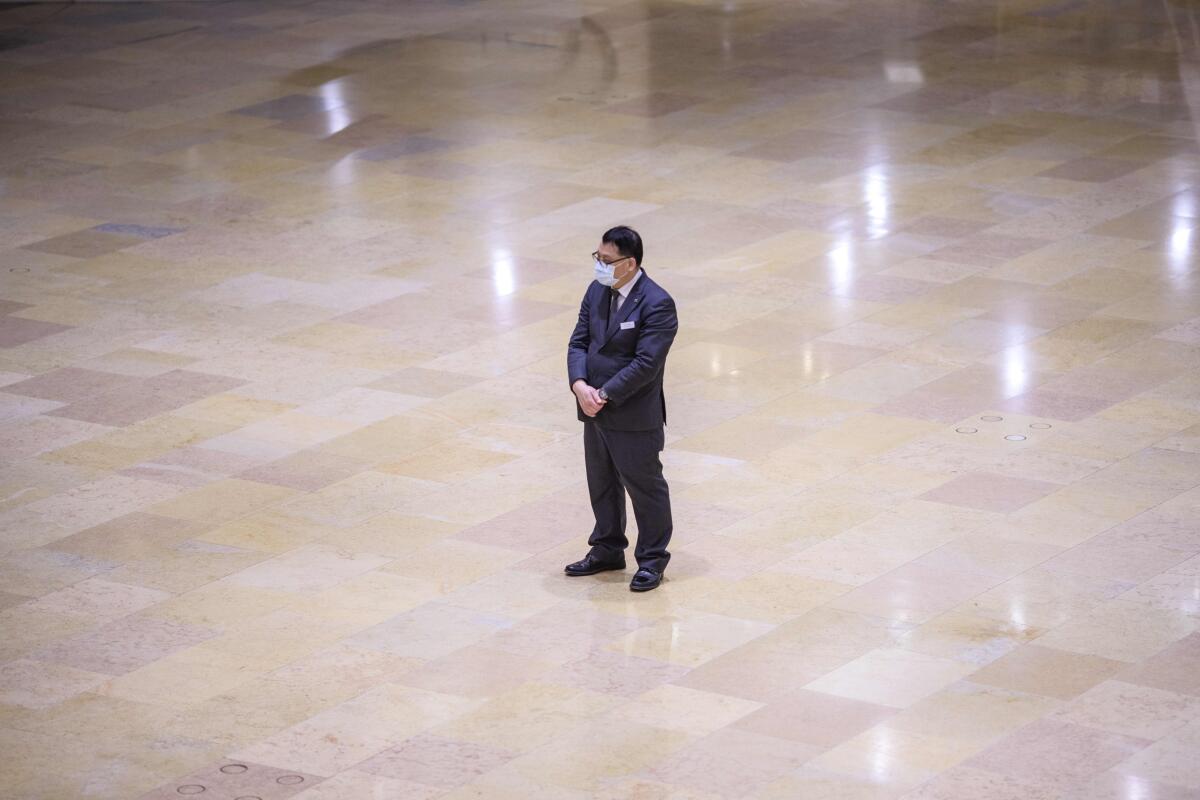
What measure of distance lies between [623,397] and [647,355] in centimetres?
22

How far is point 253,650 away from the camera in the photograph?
865cm

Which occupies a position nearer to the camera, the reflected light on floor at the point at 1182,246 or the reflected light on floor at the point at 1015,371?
the reflected light on floor at the point at 1015,371

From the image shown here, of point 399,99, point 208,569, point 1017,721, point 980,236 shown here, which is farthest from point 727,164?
point 1017,721

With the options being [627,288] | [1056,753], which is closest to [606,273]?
[627,288]

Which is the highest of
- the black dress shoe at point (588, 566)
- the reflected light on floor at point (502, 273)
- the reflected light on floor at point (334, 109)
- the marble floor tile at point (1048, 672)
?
the reflected light on floor at point (334, 109)

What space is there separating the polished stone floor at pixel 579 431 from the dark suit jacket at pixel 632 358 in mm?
858

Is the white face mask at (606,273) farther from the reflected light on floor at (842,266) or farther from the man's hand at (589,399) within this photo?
the reflected light on floor at (842,266)

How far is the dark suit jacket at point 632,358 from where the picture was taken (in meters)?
A: 8.92

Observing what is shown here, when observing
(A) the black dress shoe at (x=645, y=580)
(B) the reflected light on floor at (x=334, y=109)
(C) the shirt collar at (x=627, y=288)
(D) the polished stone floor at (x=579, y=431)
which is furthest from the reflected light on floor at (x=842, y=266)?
(B) the reflected light on floor at (x=334, y=109)

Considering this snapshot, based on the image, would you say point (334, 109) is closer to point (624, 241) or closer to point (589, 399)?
point (624, 241)

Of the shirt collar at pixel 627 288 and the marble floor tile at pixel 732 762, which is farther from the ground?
the shirt collar at pixel 627 288

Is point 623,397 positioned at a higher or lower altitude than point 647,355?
lower

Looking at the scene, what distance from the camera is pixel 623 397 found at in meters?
8.93

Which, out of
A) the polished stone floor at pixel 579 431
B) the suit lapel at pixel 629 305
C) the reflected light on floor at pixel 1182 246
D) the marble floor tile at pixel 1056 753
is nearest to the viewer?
the marble floor tile at pixel 1056 753
